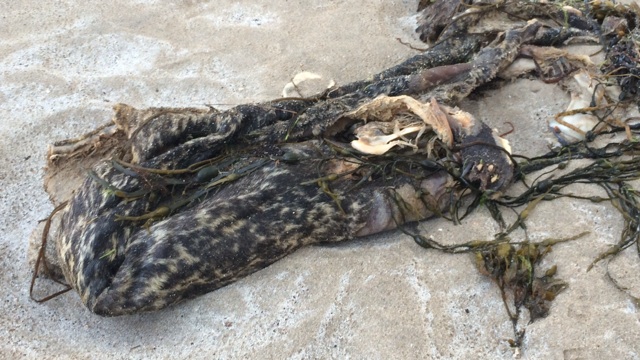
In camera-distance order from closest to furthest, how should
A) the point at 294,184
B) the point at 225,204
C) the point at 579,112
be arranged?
the point at 225,204 < the point at 294,184 < the point at 579,112

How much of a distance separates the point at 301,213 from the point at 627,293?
65.6 inches

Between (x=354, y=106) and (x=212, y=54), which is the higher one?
(x=354, y=106)

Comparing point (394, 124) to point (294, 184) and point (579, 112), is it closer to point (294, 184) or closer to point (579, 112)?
point (294, 184)

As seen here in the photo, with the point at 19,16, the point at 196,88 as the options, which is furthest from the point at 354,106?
the point at 19,16

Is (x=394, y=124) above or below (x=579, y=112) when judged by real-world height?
above

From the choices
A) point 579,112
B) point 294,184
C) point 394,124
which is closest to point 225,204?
point 294,184

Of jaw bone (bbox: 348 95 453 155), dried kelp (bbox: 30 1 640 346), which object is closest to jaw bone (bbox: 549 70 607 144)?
dried kelp (bbox: 30 1 640 346)

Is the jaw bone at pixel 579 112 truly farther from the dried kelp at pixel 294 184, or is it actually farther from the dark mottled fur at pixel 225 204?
the dark mottled fur at pixel 225 204

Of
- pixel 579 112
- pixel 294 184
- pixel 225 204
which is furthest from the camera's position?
pixel 579 112

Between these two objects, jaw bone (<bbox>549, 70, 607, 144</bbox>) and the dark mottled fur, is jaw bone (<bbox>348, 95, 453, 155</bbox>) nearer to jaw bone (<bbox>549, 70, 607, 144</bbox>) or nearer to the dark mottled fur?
the dark mottled fur

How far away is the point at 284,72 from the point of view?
4.75m

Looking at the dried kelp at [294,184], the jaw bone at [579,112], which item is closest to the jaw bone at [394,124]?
the dried kelp at [294,184]

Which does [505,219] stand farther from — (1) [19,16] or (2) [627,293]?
(1) [19,16]

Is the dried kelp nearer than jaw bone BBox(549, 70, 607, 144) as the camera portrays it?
Yes
